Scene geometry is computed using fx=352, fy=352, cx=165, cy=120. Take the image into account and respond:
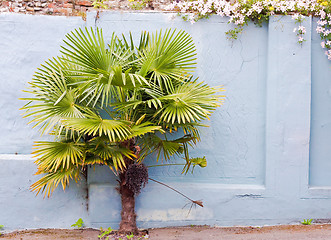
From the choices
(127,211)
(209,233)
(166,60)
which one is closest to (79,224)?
(127,211)

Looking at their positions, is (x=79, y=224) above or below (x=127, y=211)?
below

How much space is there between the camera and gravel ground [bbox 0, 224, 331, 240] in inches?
164

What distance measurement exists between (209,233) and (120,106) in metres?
1.91

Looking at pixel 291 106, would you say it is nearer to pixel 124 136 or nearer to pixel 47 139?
pixel 124 136

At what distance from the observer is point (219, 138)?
4.48 m

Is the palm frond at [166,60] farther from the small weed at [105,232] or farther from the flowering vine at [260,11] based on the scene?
the small weed at [105,232]

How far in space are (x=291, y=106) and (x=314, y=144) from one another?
0.60 metres

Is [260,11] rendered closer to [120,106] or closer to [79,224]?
[120,106]

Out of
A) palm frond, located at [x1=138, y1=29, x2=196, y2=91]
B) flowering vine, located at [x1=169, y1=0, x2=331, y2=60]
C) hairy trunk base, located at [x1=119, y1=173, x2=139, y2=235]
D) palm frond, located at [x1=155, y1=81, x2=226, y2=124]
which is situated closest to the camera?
palm frond, located at [x1=155, y1=81, x2=226, y2=124]

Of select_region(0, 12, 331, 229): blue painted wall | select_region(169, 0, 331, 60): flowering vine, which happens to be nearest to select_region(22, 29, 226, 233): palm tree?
select_region(0, 12, 331, 229): blue painted wall

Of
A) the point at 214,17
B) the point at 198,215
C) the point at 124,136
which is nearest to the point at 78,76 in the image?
the point at 124,136

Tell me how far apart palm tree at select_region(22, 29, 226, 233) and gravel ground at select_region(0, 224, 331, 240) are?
0.45m

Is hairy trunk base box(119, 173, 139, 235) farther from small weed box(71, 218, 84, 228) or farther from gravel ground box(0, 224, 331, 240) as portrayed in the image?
small weed box(71, 218, 84, 228)

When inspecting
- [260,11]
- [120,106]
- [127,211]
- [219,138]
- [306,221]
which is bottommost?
[306,221]
